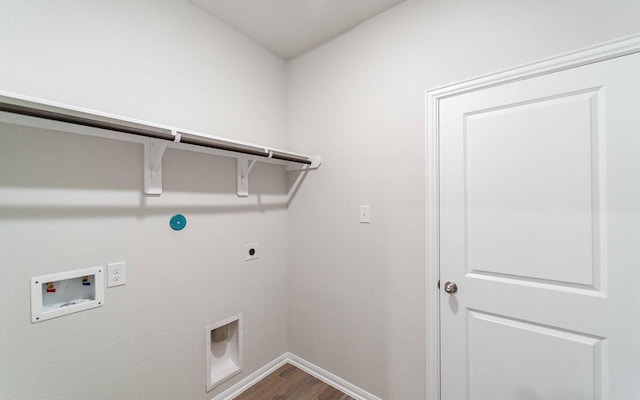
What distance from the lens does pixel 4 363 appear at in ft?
3.32

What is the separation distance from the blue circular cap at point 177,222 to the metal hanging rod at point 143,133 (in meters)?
0.18

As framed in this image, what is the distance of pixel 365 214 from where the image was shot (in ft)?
5.74

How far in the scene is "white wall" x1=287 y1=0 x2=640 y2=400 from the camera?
124 centimetres

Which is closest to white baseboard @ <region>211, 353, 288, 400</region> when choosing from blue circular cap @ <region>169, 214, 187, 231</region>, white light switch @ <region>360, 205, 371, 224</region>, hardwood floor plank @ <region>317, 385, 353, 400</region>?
hardwood floor plank @ <region>317, 385, 353, 400</region>

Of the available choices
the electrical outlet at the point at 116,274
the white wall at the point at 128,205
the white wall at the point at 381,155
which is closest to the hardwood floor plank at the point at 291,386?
the white wall at the point at 381,155

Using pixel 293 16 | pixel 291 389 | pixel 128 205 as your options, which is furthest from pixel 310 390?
pixel 293 16

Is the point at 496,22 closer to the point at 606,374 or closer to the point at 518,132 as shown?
the point at 518,132

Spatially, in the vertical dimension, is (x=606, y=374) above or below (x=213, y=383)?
above

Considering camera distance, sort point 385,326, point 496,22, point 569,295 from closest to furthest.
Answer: point 569,295
point 496,22
point 385,326

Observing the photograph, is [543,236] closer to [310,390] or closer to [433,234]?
[433,234]

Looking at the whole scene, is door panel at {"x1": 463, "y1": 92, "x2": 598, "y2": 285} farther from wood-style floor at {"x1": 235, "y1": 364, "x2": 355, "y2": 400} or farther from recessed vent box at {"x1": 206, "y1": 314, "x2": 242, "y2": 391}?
recessed vent box at {"x1": 206, "y1": 314, "x2": 242, "y2": 391}

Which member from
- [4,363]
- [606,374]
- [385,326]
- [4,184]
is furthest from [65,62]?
[606,374]

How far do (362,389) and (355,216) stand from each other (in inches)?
46.3

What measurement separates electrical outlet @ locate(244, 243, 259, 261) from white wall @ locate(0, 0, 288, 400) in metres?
0.05
